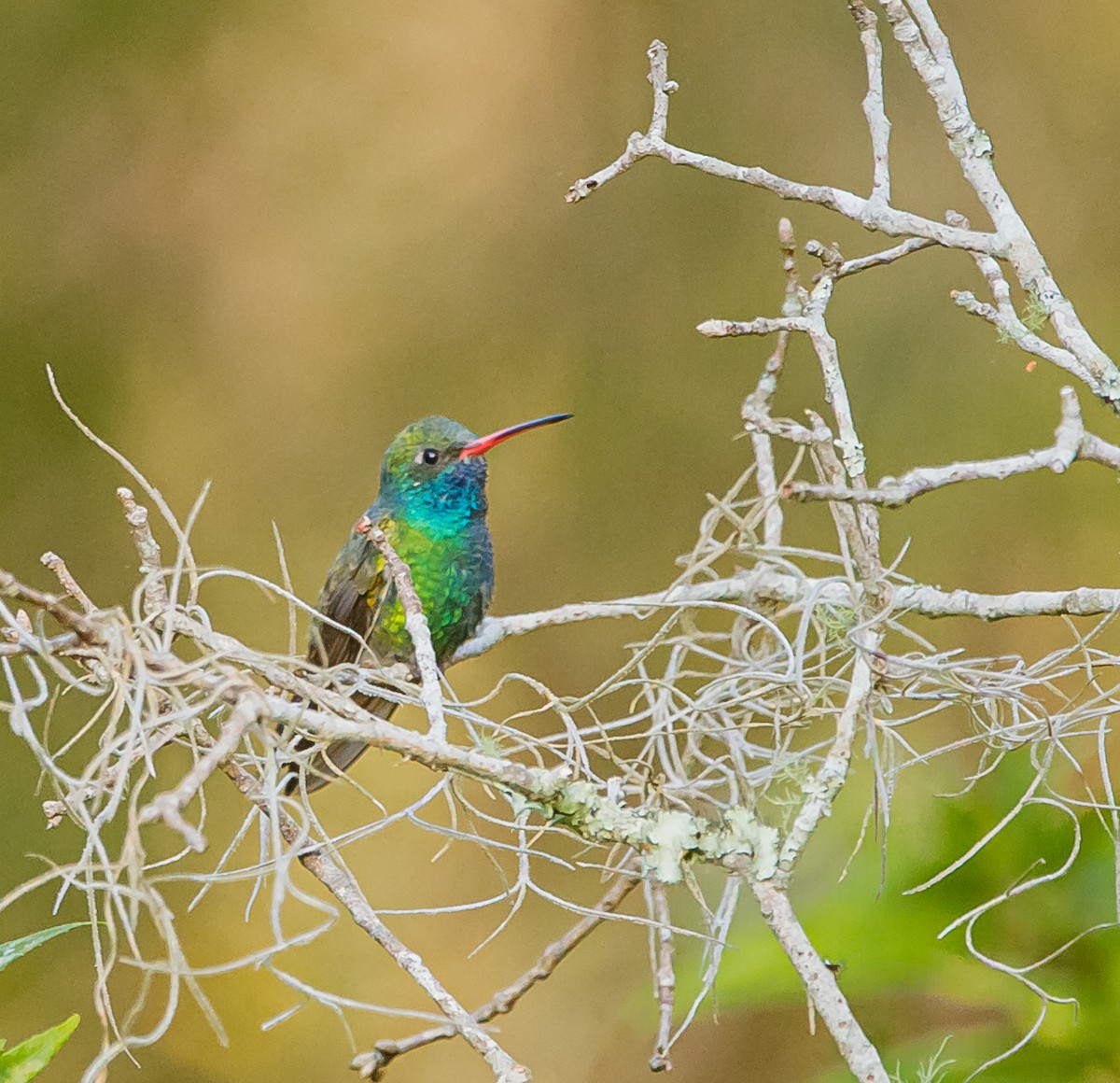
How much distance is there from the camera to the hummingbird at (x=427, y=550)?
264 centimetres

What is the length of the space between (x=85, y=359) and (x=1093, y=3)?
10.4ft

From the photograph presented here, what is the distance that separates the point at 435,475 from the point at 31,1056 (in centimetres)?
167

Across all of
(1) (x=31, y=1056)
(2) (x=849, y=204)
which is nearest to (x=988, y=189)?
(2) (x=849, y=204)

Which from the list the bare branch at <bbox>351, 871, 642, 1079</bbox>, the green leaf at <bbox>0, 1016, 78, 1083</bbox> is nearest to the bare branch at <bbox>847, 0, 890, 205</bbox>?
the bare branch at <bbox>351, 871, 642, 1079</bbox>

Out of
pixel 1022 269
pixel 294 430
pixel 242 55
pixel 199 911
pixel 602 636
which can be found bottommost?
pixel 199 911

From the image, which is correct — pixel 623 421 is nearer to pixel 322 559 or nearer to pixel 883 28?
pixel 322 559

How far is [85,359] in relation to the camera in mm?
4246

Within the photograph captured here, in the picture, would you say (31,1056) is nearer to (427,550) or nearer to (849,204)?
(849,204)

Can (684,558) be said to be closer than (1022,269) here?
No

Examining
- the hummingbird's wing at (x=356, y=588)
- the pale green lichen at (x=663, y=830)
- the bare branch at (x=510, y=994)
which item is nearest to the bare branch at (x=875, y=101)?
the pale green lichen at (x=663, y=830)

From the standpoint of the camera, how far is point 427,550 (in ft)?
8.75

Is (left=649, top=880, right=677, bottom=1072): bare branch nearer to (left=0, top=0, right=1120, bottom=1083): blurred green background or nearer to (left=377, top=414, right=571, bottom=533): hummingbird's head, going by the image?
(left=377, top=414, right=571, bottom=533): hummingbird's head

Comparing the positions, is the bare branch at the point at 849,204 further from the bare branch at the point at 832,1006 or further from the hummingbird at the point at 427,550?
the hummingbird at the point at 427,550

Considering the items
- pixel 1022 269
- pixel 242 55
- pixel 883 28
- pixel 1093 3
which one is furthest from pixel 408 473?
pixel 1093 3
